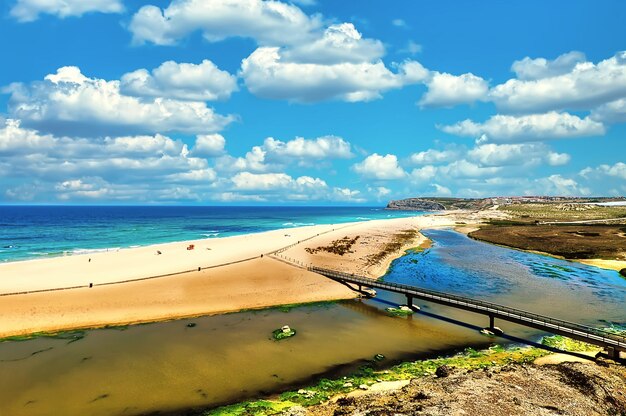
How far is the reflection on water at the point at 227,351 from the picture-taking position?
68.9 ft

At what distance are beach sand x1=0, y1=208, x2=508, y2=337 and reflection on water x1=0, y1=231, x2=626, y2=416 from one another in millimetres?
3332

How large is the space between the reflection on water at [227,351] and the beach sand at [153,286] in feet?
10.9

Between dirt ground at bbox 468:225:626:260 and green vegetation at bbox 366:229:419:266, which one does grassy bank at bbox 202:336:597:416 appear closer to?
green vegetation at bbox 366:229:419:266

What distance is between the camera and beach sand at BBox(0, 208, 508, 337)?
3428 centimetres

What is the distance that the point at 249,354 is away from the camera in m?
26.5

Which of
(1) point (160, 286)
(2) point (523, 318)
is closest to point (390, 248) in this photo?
(2) point (523, 318)

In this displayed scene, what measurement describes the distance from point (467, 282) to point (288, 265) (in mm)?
25273

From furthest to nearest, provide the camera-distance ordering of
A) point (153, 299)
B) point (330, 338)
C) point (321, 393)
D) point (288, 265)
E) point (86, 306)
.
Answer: point (288, 265) → point (153, 299) → point (86, 306) → point (330, 338) → point (321, 393)

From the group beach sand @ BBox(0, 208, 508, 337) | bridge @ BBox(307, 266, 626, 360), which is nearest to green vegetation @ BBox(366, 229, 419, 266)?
beach sand @ BBox(0, 208, 508, 337)

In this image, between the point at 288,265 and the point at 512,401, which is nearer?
the point at 512,401

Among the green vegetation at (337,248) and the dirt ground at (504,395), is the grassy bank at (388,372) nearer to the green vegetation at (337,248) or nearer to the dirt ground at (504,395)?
the dirt ground at (504,395)

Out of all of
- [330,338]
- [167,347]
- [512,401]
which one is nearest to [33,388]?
[167,347]

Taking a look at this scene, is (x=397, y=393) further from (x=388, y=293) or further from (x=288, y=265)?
(x=288, y=265)

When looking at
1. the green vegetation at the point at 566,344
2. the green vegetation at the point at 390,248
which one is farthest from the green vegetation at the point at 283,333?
the green vegetation at the point at 390,248
